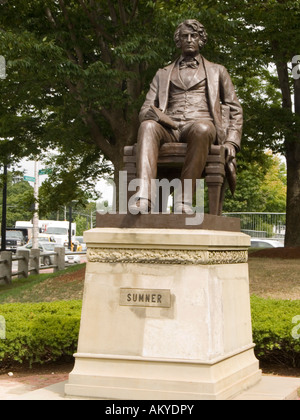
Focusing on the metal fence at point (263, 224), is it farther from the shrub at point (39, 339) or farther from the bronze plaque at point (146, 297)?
the bronze plaque at point (146, 297)

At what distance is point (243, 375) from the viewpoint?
24.0 ft

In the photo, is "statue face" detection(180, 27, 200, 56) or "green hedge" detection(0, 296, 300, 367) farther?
"green hedge" detection(0, 296, 300, 367)

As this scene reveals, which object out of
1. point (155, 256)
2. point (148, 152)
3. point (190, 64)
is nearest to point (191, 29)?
point (190, 64)

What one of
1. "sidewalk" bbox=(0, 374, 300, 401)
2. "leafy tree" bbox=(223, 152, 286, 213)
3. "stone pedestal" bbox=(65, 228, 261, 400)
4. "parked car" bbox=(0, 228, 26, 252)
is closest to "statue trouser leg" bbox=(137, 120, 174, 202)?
"stone pedestal" bbox=(65, 228, 261, 400)

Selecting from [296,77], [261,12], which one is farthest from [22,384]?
[296,77]

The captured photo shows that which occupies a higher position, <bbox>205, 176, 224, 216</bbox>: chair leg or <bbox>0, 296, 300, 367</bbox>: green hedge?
<bbox>205, 176, 224, 216</bbox>: chair leg

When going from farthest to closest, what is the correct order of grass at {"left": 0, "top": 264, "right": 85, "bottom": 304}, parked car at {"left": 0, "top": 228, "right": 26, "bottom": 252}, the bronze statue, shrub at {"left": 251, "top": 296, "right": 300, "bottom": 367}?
parked car at {"left": 0, "top": 228, "right": 26, "bottom": 252}
grass at {"left": 0, "top": 264, "right": 85, "bottom": 304}
shrub at {"left": 251, "top": 296, "right": 300, "bottom": 367}
the bronze statue

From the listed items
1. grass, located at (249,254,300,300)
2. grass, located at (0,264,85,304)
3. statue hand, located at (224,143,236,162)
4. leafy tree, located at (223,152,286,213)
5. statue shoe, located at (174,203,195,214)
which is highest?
leafy tree, located at (223,152,286,213)

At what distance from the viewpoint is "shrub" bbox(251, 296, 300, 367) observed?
29.6ft

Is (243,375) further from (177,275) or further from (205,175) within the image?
(205,175)

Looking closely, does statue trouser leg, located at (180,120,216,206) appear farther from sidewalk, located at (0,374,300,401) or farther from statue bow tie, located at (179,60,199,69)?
sidewalk, located at (0,374,300,401)

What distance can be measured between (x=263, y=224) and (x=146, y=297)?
118 feet

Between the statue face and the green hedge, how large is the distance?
3636 millimetres

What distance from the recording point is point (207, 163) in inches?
297
